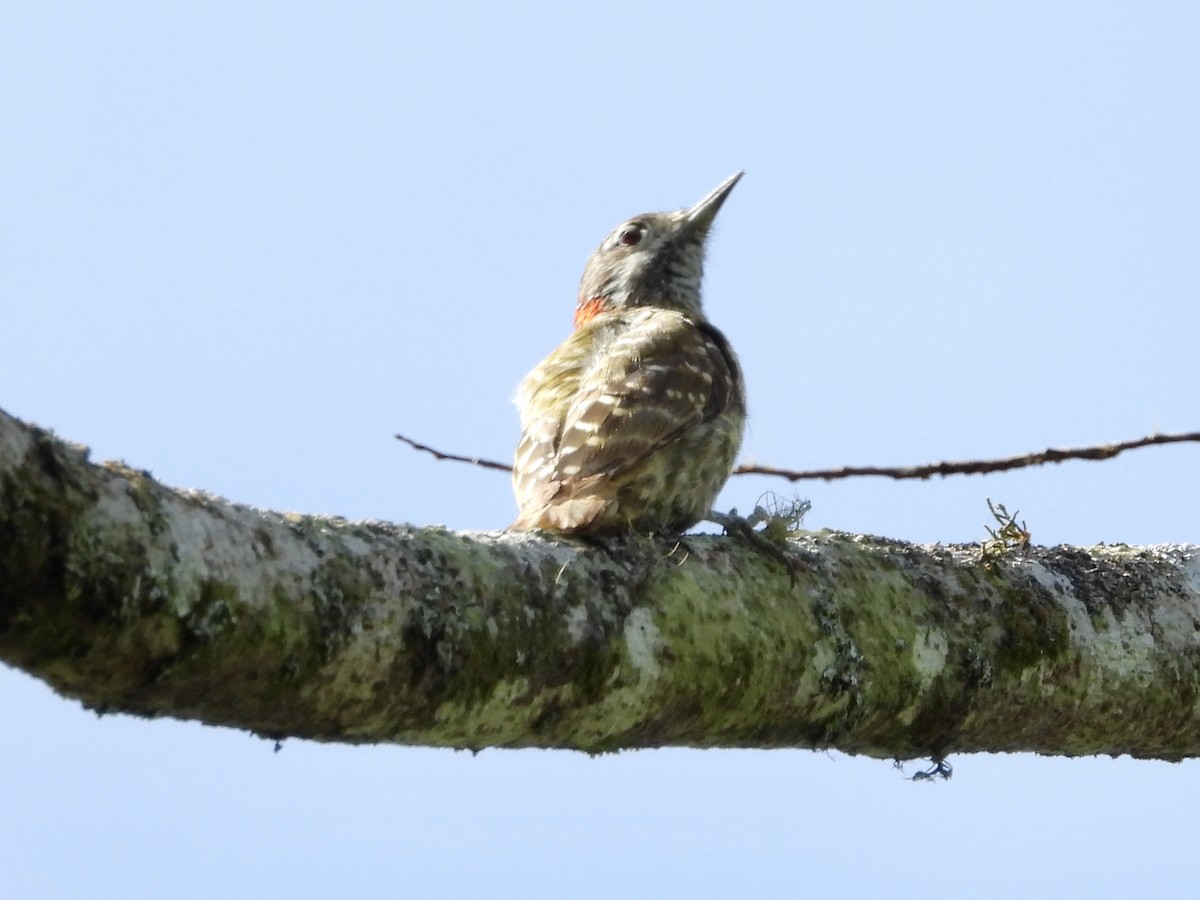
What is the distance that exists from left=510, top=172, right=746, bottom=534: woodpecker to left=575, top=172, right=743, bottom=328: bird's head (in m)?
0.85

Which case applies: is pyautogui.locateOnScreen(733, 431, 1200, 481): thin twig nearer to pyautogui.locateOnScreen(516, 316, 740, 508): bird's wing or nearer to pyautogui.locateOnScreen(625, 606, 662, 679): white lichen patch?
pyautogui.locateOnScreen(516, 316, 740, 508): bird's wing

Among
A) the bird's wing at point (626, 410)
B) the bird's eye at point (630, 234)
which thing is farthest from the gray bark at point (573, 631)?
the bird's eye at point (630, 234)

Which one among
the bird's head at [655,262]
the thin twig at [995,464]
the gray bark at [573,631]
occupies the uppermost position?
the bird's head at [655,262]

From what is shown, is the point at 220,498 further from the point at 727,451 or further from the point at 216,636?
the point at 727,451

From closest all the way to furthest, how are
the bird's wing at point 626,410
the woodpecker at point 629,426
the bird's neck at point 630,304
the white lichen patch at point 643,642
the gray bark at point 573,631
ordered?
the gray bark at point 573,631 → the white lichen patch at point 643,642 → the woodpecker at point 629,426 → the bird's wing at point 626,410 → the bird's neck at point 630,304

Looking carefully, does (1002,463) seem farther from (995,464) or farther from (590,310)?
(590,310)

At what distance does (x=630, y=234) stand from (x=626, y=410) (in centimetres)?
299

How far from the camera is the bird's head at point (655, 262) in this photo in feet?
24.9

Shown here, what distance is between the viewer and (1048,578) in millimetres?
4031

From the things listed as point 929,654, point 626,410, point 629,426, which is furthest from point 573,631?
point 626,410

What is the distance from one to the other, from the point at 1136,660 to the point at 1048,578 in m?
0.32

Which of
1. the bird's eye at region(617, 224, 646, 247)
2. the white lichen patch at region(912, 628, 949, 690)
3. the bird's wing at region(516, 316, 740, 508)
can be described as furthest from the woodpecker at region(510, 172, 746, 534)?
the bird's eye at region(617, 224, 646, 247)

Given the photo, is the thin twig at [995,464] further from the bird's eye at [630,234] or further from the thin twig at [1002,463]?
the bird's eye at [630,234]

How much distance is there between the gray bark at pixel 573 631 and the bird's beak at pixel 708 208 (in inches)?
153
